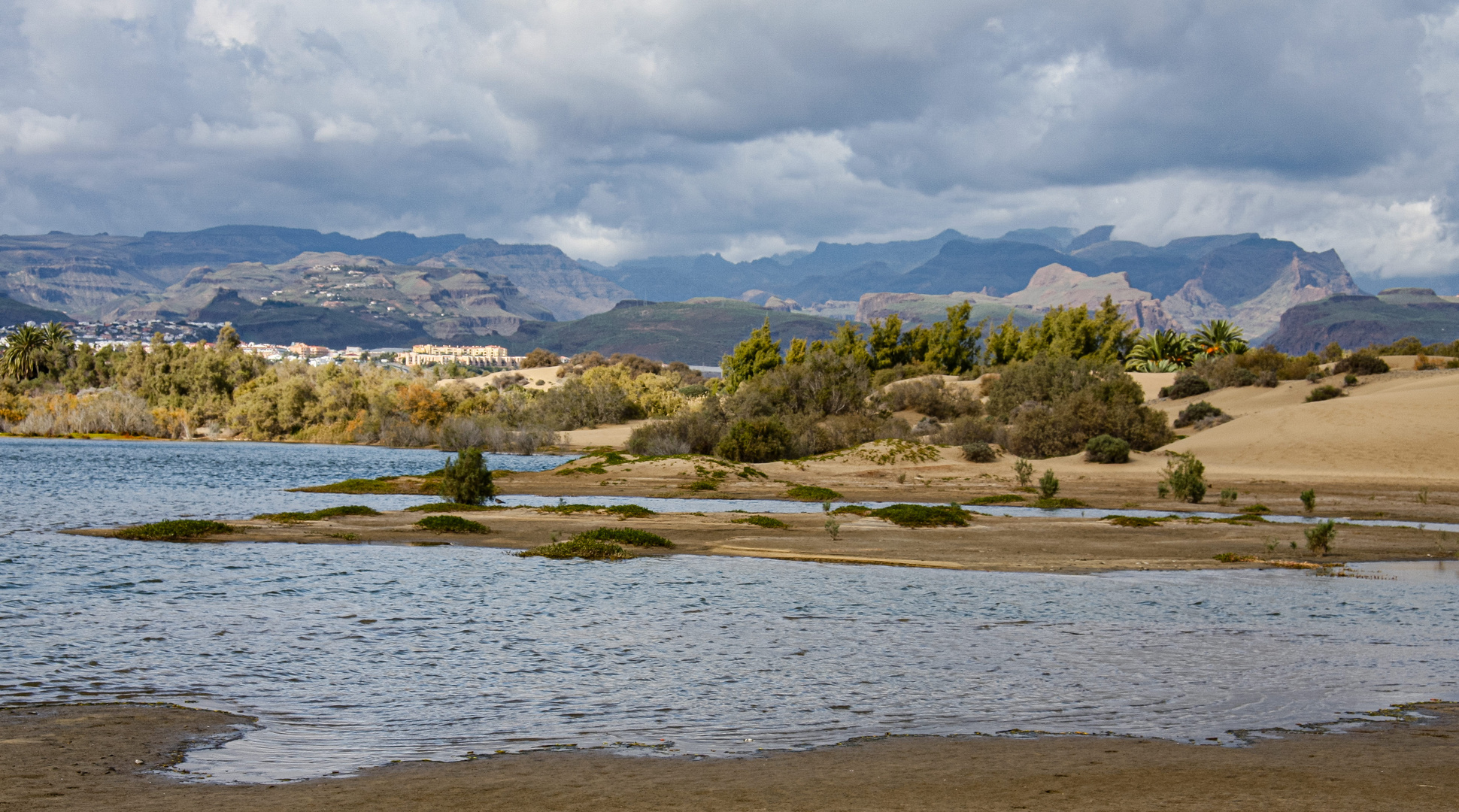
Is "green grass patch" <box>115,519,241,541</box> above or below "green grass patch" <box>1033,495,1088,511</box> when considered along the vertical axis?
above

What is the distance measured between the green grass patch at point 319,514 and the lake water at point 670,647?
5620 mm

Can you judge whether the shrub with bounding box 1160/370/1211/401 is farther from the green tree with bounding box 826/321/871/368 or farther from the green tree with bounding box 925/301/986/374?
the green tree with bounding box 826/321/871/368

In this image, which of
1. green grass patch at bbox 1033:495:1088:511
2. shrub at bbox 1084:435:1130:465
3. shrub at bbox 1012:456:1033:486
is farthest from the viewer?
shrub at bbox 1084:435:1130:465

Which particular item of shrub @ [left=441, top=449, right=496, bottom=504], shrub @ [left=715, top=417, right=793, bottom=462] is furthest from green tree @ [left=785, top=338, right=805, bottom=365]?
shrub @ [left=441, top=449, right=496, bottom=504]

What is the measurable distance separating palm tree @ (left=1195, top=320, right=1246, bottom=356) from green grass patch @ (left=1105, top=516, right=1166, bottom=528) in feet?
222

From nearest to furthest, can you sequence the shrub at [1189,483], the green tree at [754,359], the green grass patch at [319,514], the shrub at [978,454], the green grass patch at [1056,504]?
the green grass patch at [319,514]
the green grass patch at [1056,504]
the shrub at [1189,483]
the shrub at [978,454]
the green tree at [754,359]

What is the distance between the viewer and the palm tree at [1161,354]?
9569 centimetres

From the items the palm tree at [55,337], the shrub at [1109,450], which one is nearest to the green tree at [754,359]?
the shrub at [1109,450]

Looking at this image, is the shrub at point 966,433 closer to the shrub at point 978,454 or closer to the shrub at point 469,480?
the shrub at point 978,454

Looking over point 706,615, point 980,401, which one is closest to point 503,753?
point 706,615

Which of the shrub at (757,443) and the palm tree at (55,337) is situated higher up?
the palm tree at (55,337)

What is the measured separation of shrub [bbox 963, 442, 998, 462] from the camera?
55.6m

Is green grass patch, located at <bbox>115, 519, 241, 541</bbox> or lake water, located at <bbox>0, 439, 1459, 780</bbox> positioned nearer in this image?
lake water, located at <bbox>0, 439, 1459, 780</bbox>

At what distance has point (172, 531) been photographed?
1022 inches
